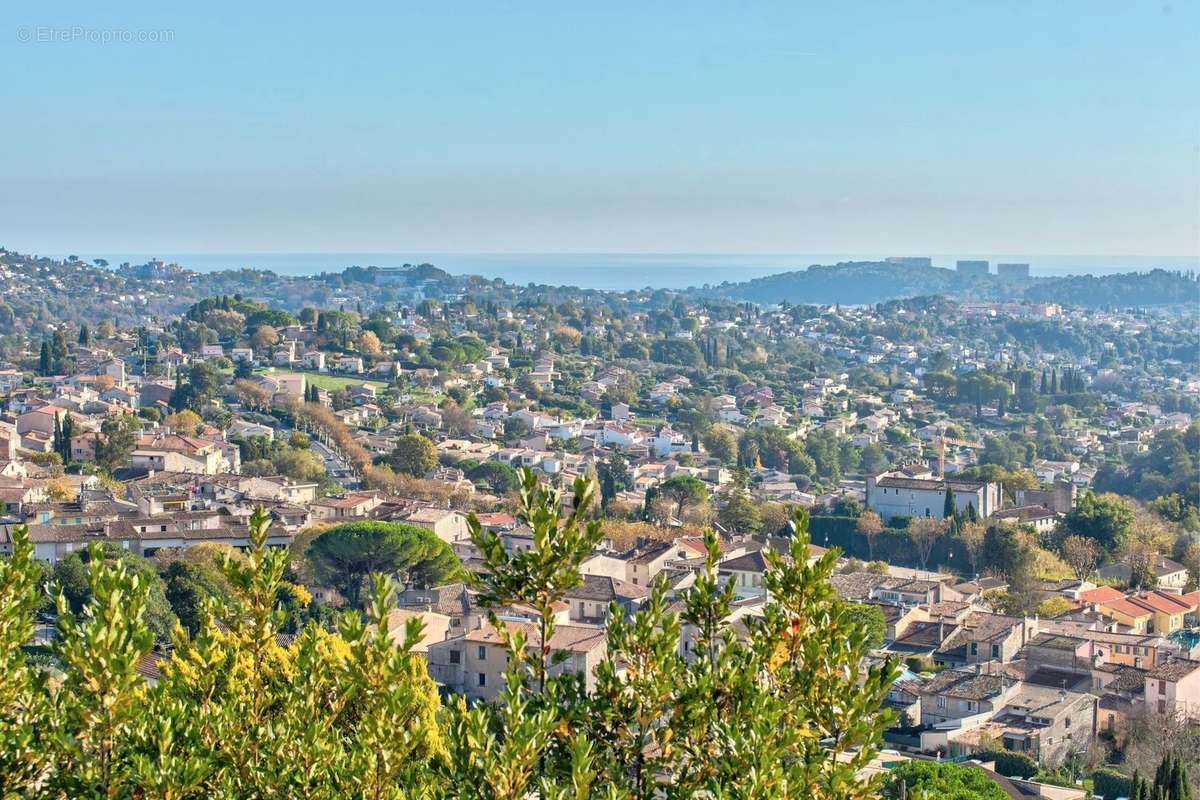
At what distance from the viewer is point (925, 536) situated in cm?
3169

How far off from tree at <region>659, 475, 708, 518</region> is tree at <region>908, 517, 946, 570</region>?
14.6ft

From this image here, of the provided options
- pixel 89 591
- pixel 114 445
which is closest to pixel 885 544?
pixel 114 445

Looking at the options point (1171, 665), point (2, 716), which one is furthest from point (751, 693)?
point (1171, 665)

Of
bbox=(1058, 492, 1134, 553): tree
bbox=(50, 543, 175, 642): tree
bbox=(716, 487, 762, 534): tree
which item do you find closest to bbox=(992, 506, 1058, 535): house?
bbox=(1058, 492, 1134, 553): tree

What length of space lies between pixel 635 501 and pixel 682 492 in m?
1.78

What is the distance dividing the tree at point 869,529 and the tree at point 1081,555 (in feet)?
13.2

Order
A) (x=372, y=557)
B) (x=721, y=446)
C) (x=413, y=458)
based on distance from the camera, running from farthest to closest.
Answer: (x=721, y=446) → (x=413, y=458) → (x=372, y=557)

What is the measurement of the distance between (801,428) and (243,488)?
26785 millimetres

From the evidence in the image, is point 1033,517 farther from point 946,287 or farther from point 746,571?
Answer: point 946,287

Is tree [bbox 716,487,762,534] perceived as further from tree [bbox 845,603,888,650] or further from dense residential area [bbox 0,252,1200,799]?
tree [bbox 845,603,888,650]

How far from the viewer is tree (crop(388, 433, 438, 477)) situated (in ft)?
120

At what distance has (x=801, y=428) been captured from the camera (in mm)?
54250

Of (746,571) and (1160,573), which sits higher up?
(746,571)

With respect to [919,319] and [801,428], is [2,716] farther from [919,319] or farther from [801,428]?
[919,319]
